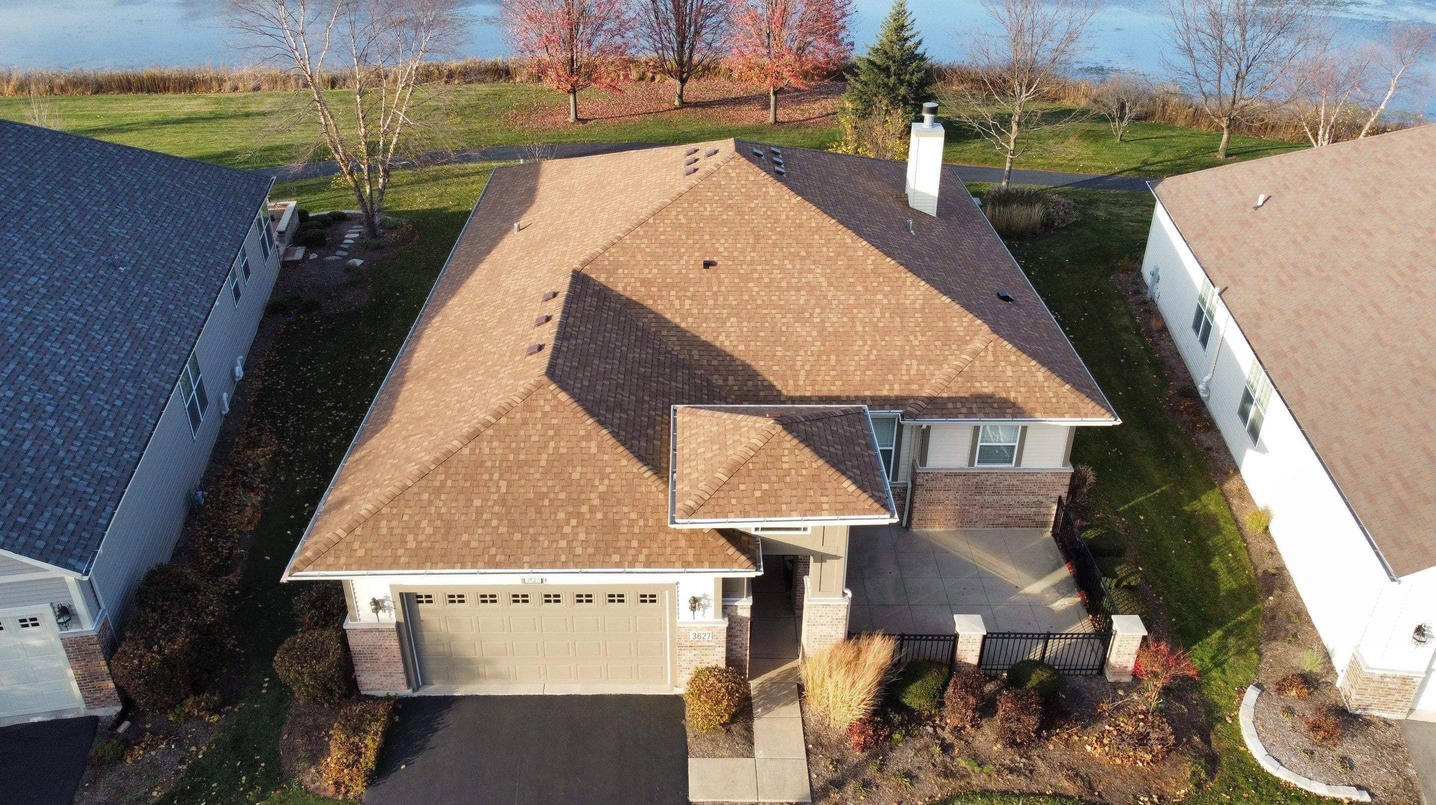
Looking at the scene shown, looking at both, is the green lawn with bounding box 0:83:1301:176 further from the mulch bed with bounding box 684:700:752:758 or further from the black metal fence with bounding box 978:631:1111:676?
the mulch bed with bounding box 684:700:752:758

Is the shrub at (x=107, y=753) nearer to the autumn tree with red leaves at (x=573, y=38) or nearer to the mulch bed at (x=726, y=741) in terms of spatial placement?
the mulch bed at (x=726, y=741)

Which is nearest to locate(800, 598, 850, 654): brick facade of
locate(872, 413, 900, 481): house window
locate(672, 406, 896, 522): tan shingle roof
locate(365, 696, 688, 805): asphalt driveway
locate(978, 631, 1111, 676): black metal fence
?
locate(672, 406, 896, 522): tan shingle roof

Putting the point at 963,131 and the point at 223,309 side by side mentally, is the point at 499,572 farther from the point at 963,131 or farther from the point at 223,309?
the point at 963,131

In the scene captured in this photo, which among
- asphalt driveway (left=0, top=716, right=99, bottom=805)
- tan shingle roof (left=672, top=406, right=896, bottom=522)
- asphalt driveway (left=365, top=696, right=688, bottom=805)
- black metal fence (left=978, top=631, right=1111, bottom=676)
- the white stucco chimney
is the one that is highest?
the white stucco chimney

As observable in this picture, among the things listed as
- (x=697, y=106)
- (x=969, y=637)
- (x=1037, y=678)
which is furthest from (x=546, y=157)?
(x=1037, y=678)

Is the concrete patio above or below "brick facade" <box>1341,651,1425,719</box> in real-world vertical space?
below

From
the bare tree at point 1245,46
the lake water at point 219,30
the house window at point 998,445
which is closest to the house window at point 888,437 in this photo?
the house window at point 998,445

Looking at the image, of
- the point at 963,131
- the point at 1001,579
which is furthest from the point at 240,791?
the point at 963,131
